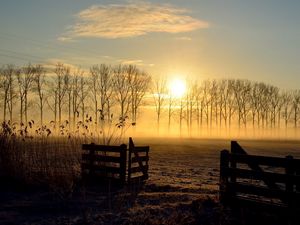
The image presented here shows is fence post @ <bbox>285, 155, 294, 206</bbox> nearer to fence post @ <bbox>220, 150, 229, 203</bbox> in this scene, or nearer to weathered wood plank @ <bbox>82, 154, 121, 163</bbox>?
fence post @ <bbox>220, 150, 229, 203</bbox>

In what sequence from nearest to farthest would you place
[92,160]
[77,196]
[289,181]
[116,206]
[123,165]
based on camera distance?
[289,181] < [116,206] < [77,196] < [123,165] < [92,160]

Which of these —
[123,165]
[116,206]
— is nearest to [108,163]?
[123,165]

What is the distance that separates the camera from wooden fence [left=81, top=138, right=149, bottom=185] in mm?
16188

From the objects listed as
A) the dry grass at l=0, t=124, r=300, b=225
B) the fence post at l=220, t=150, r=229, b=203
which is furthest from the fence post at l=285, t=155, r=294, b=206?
the fence post at l=220, t=150, r=229, b=203

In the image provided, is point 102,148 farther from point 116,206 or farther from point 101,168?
point 116,206

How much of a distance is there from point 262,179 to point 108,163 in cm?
744

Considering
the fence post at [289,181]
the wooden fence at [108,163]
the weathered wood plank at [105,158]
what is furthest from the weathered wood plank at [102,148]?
the fence post at [289,181]

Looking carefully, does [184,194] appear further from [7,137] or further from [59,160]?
[7,137]

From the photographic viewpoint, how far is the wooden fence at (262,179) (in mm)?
10000

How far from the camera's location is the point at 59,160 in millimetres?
16219

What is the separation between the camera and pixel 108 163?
1686 cm

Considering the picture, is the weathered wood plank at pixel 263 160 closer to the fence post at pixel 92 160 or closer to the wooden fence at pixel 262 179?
the wooden fence at pixel 262 179

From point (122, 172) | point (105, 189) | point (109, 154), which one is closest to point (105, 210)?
point (105, 189)

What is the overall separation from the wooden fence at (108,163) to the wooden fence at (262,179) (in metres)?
5.31
